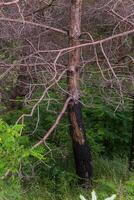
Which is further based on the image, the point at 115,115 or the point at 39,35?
the point at 115,115

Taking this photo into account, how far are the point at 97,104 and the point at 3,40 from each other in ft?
7.34

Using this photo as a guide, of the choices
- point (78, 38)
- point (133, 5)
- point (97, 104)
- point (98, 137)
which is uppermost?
point (133, 5)

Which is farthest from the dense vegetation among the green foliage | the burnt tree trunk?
the green foliage

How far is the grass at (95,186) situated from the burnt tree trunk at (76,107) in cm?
28

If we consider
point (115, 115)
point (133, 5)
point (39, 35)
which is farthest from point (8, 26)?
point (115, 115)

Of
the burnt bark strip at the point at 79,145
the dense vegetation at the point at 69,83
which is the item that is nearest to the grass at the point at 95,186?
the dense vegetation at the point at 69,83

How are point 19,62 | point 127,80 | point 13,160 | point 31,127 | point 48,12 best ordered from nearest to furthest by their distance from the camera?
point 13,160, point 19,62, point 127,80, point 48,12, point 31,127

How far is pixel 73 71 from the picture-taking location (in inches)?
318

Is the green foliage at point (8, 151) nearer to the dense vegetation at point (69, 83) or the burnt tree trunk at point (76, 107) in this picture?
the dense vegetation at point (69, 83)

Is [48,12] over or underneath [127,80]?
over

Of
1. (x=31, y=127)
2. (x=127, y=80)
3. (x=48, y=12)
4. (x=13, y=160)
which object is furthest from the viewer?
(x=31, y=127)

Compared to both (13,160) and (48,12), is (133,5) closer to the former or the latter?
(48,12)

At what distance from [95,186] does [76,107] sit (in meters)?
1.35

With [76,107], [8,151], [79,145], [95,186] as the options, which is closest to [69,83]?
[76,107]
